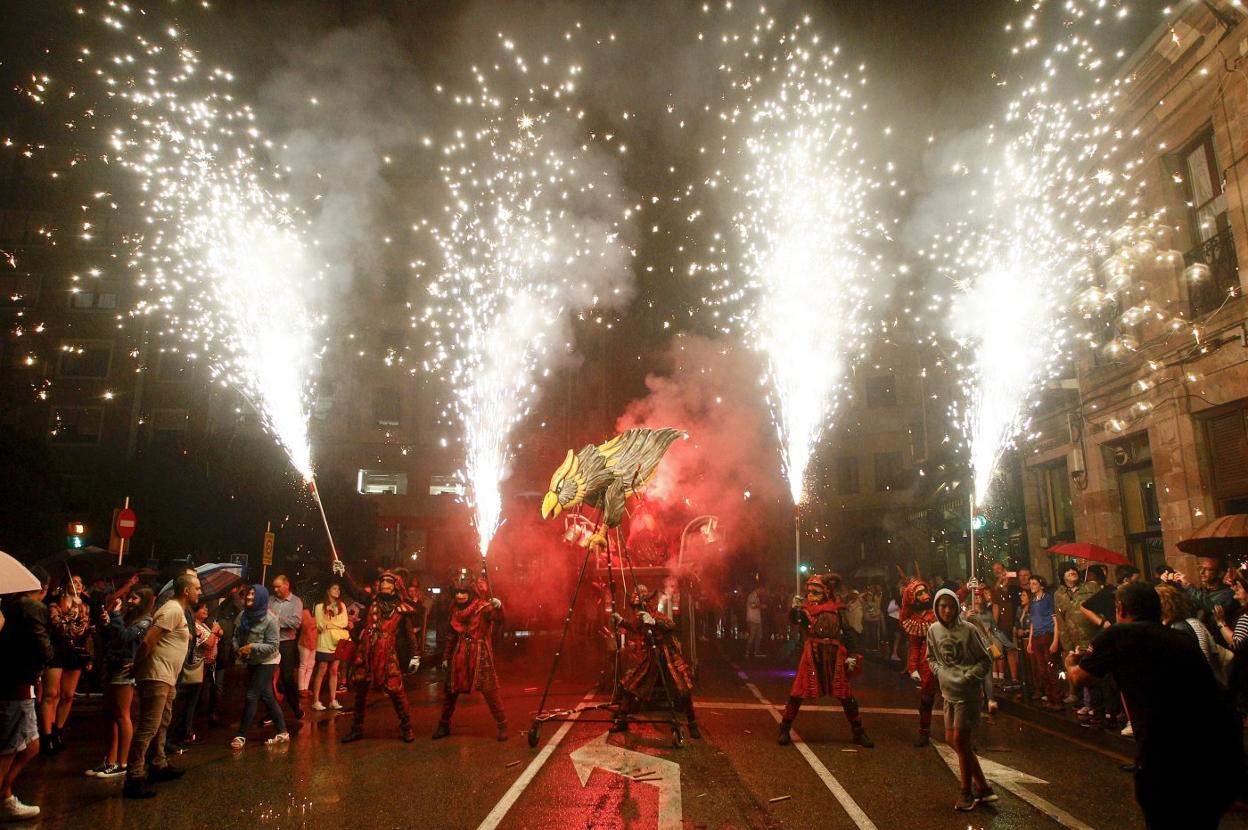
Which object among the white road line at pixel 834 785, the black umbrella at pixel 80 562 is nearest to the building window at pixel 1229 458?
the white road line at pixel 834 785

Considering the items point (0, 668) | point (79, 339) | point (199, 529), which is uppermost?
point (79, 339)

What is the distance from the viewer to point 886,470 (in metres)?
37.8

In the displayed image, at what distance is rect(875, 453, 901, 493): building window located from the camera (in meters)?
37.2

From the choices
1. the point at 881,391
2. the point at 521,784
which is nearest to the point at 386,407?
the point at 881,391

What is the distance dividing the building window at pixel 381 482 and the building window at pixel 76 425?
1551 cm

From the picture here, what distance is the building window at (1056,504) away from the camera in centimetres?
1655

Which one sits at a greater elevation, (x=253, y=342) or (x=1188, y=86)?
(x=1188, y=86)

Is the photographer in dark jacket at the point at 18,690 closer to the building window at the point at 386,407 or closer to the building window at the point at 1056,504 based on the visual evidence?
the building window at the point at 1056,504

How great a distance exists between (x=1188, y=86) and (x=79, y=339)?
47.4 meters

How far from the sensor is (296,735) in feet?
28.7

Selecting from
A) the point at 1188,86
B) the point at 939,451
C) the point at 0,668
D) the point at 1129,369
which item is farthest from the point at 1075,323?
the point at 0,668

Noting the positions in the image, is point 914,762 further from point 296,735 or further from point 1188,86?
point 1188,86

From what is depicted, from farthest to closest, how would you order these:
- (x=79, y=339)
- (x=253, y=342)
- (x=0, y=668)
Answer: (x=79, y=339), (x=253, y=342), (x=0, y=668)

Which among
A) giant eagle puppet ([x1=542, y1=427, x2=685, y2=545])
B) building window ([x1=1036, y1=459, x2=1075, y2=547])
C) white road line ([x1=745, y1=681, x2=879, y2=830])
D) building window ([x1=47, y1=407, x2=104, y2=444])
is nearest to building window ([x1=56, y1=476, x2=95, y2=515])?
building window ([x1=47, y1=407, x2=104, y2=444])
